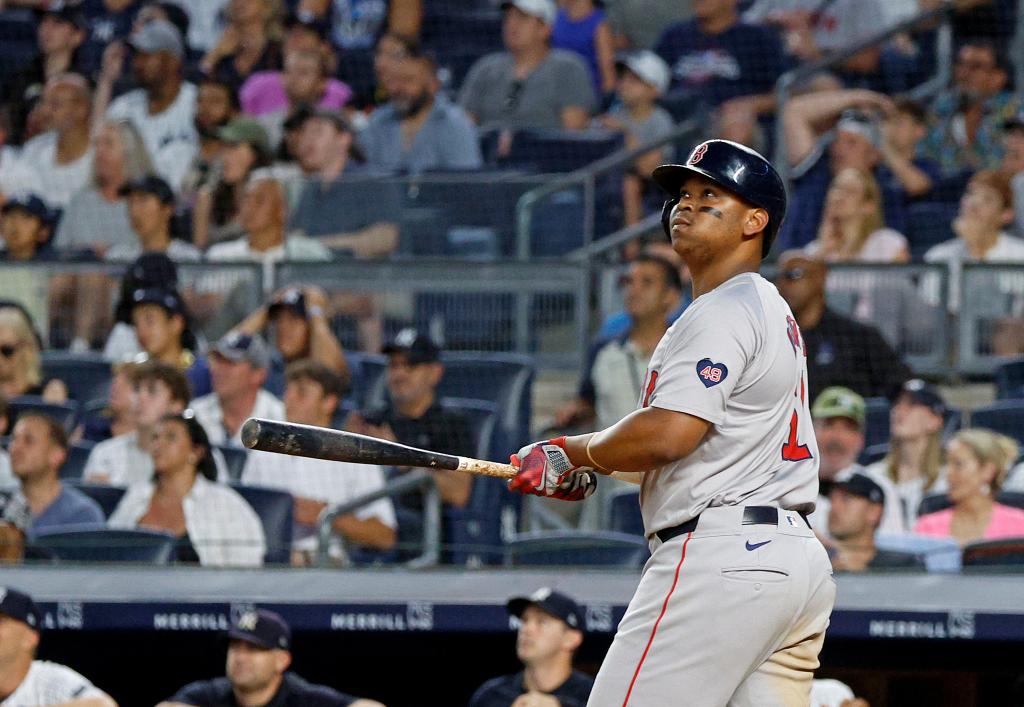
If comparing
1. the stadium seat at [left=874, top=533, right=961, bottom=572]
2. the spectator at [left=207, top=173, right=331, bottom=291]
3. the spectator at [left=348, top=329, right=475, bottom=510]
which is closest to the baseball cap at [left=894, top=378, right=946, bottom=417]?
the stadium seat at [left=874, top=533, right=961, bottom=572]

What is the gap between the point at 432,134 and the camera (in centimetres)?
849

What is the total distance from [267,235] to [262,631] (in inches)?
107

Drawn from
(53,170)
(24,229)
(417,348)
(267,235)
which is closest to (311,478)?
(417,348)

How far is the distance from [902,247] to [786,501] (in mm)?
4561

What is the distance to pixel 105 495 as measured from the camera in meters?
6.36

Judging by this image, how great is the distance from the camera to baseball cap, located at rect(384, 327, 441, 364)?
21.7ft

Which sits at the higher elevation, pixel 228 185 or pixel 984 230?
pixel 228 185

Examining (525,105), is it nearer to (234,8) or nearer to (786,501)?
(234,8)

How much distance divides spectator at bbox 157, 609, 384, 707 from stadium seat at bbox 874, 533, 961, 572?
5.87 feet

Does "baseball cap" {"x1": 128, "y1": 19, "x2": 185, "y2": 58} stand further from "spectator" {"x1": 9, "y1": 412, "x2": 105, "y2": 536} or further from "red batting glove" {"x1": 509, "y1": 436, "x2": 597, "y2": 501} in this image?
"red batting glove" {"x1": 509, "y1": 436, "x2": 597, "y2": 501}

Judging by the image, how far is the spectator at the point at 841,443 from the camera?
6.03 m

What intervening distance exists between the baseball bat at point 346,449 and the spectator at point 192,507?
2.84m

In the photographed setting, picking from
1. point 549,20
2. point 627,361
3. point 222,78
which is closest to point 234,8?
point 222,78

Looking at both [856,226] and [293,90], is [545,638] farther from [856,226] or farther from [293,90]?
[293,90]
